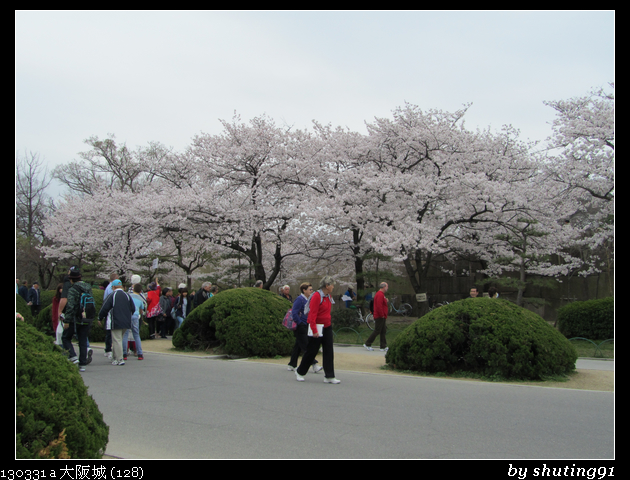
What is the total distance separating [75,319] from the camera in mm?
9914

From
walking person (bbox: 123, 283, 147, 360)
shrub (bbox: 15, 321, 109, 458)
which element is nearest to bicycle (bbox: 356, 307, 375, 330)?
walking person (bbox: 123, 283, 147, 360)

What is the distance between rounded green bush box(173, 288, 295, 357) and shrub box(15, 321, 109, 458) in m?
8.09

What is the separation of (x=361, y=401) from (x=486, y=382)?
2.84 metres

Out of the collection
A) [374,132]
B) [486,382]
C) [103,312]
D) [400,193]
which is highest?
[374,132]

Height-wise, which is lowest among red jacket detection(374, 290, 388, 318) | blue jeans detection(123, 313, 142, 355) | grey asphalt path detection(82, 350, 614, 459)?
grey asphalt path detection(82, 350, 614, 459)

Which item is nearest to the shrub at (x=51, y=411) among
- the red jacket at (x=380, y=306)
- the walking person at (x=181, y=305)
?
the red jacket at (x=380, y=306)

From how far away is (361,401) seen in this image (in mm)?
7156

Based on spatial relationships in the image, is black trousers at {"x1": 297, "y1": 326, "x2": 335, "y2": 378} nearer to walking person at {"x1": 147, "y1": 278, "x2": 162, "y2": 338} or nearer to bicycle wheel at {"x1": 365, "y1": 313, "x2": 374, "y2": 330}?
walking person at {"x1": 147, "y1": 278, "x2": 162, "y2": 338}

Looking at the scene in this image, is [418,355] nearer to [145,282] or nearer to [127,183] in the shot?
[145,282]

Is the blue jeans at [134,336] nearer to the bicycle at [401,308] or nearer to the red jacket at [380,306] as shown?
the red jacket at [380,306]

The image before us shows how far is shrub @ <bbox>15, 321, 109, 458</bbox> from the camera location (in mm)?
3359

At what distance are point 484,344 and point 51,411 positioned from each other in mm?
7535

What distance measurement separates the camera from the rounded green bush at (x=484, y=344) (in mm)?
→ 9023

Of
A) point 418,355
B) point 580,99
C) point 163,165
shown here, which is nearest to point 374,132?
point 580,99
